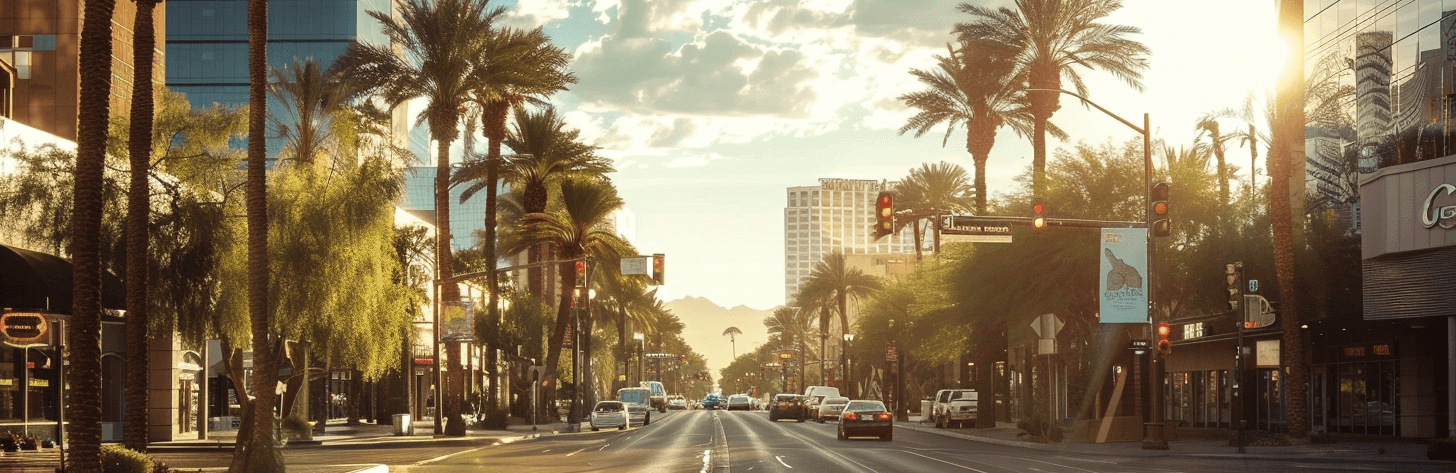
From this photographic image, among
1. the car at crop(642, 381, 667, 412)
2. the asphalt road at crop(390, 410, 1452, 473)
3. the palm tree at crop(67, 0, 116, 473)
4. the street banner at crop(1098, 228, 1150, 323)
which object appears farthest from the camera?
the car at crop(642, 381, 667, 412)

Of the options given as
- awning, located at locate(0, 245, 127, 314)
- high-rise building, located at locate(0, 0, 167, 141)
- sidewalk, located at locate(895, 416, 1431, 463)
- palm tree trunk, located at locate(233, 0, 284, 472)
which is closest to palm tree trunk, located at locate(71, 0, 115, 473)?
palm tree trunk, located at locate(233, 0, 284, 472)

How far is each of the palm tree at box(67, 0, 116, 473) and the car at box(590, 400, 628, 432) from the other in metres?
43.9

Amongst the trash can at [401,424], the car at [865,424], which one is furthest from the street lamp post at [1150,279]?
the trash can at [401,424]

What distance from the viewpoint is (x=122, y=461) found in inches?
864

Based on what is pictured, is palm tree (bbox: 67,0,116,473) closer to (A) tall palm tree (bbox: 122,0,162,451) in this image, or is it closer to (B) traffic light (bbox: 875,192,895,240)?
(A) tall palm tree (bbox: 122,0,162,451)

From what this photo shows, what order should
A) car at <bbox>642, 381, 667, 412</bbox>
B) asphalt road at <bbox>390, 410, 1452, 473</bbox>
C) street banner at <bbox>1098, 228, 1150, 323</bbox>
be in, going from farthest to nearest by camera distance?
car at <bbox>642, 381, 667, 412</bbox>, street banner at <bbox>1098, 228, 1150, 323</bbox>, asphalt road at <bbox>390, 410, 1452, 473</bbox>

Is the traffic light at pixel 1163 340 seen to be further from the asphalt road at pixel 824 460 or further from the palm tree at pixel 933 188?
the palm tree at pixel 933 188

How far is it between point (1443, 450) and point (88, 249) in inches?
1091

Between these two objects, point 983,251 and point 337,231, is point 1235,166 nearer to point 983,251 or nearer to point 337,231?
point 983,251

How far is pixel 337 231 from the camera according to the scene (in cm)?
3231

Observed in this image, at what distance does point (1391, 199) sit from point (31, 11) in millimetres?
45050

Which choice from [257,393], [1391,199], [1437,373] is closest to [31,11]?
[257,393]

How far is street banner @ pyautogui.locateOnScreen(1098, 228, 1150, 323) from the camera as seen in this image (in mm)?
35500

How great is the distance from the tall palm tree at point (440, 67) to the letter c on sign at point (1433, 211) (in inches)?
1208
